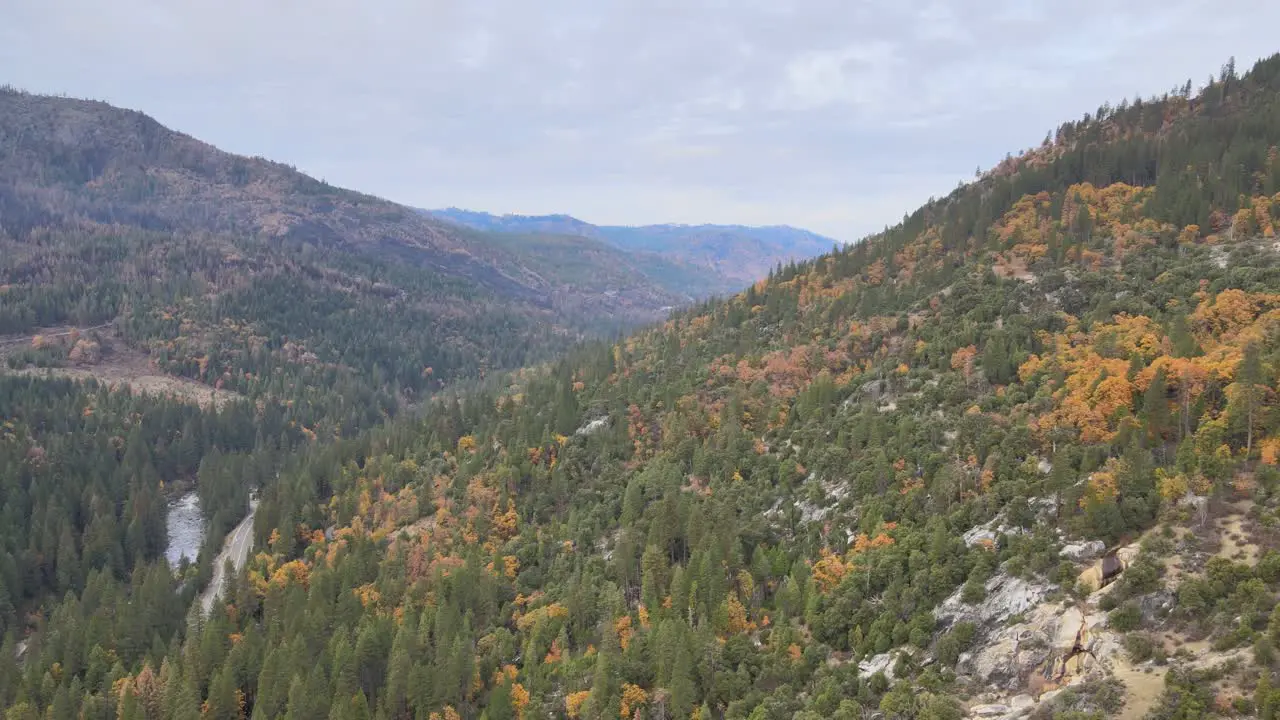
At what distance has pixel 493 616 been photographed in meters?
117

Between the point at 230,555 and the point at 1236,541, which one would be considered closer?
the point at 1236,541

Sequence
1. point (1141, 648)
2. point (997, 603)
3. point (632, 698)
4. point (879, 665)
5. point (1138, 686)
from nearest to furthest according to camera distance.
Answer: point (1138, 686) → point (1141, 648) → point (997, 603) → point (879, 665) → point (632, 698)

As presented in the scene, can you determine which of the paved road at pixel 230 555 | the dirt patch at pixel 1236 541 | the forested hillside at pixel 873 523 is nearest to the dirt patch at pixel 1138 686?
the forested hillside at pixel 873 523

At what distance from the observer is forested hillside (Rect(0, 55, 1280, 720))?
65.2m

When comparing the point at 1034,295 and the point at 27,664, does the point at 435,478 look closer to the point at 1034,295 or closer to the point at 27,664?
the point at 27,664

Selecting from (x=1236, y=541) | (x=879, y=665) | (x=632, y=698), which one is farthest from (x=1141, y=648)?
(x=632, y=698)

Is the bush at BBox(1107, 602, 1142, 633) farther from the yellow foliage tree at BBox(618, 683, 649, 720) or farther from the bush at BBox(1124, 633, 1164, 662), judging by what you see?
the yellow foliage tree at BBox(618, 683, 649, 720)

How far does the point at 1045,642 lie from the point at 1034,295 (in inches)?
3284

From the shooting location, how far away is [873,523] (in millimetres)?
93438

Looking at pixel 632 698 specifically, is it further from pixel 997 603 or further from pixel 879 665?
pixel 997 603

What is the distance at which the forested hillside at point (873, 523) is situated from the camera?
6525 centimetres

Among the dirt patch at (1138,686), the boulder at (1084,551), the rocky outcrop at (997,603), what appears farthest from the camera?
the boulder at (1084,551)

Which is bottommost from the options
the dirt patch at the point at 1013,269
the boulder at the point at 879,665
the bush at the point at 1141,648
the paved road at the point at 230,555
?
the paved road at the point at 230,555

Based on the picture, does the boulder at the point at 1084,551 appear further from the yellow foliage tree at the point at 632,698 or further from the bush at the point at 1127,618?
the yellow foliage tree at the point at 632,698
